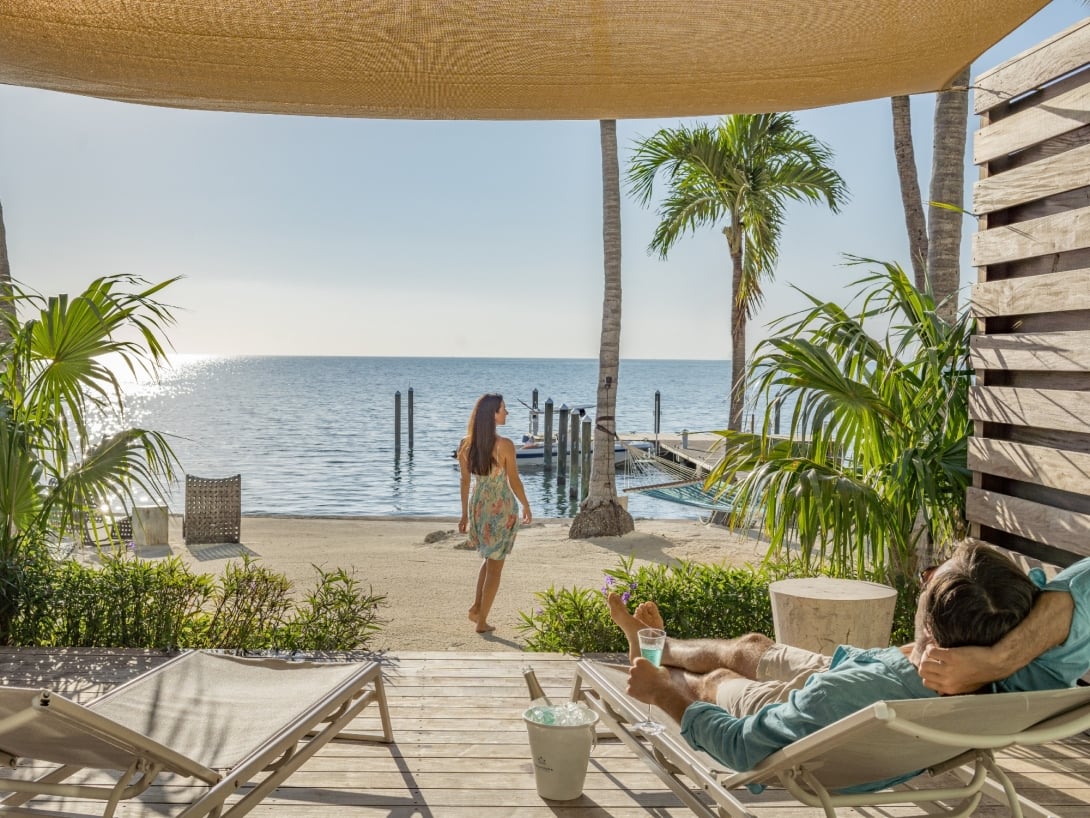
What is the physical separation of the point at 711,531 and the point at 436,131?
87.8ft

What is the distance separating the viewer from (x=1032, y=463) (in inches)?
129

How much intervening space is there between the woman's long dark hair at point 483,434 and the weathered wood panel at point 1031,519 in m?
2.37

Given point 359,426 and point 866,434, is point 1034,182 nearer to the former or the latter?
point 866,434

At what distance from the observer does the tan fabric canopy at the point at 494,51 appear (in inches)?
106

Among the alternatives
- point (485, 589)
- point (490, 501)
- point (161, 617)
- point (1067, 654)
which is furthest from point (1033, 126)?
point (161, 617)

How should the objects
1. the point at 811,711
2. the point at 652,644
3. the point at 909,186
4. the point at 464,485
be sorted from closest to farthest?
the point at 811,711 < the point at 652,644 < the point at 464,485 < the point at 909,186

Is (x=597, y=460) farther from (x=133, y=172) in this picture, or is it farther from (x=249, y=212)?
(x=249, y=212)

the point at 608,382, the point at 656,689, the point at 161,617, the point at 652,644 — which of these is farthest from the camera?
the point at 608,382

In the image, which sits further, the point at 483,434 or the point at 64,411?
the point at 483,434

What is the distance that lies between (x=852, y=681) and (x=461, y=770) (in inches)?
50.6

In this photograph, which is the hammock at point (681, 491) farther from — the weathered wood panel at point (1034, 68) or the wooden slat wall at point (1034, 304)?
the weathered wood panel at point (1034, 68)

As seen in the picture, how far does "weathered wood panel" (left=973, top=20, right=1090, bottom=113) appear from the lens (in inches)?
→ 120

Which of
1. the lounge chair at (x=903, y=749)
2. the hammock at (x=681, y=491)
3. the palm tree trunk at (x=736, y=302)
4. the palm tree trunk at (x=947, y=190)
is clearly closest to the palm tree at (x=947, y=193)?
the palm tree trunk at (x=947, y=190)

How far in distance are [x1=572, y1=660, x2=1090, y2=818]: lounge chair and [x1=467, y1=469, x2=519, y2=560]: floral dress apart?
2982 millimetres
